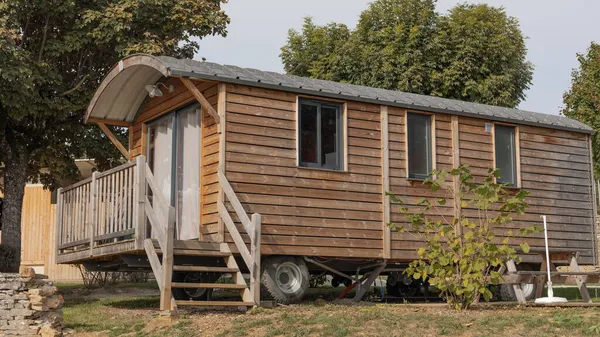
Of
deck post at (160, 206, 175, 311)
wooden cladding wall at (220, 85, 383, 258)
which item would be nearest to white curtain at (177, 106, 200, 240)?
wooden cladding wall at (220, 85, 383, 258)

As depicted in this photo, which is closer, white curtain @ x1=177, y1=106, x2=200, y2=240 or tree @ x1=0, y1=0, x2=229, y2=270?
white curtain @ x1=177, y1=106, x2=200, y2=240

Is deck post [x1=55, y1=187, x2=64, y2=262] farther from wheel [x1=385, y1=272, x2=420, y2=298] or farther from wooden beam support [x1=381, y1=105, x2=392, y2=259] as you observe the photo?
wheel [x1=385, y1=272, x2=420, y2=298]

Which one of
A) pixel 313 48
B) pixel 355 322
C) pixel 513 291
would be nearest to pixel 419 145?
pixel 513 291

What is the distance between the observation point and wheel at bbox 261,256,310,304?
12.2 metres

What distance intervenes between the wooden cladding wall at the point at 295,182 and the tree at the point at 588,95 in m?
17.8

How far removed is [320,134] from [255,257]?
2.68 metres

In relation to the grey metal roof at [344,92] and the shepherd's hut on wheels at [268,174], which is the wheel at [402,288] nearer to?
the shepherd's hut on wheels at [268,174]

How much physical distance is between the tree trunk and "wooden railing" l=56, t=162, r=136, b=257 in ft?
9.97

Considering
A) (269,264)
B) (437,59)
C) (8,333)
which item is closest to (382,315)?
(269,264)

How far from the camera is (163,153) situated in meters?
14.4

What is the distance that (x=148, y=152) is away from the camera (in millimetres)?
14883

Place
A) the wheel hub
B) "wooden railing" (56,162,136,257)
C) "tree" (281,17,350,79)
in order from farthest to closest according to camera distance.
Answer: "tree" (281,17,350,79), the wheel hub, "wooden railing" (56,162,136,257)

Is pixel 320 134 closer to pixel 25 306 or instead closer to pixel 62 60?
pixel 25 306

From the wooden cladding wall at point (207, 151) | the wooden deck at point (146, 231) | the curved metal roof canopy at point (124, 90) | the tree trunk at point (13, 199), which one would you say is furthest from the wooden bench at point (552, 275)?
the tree trunk at point (13, 199)
